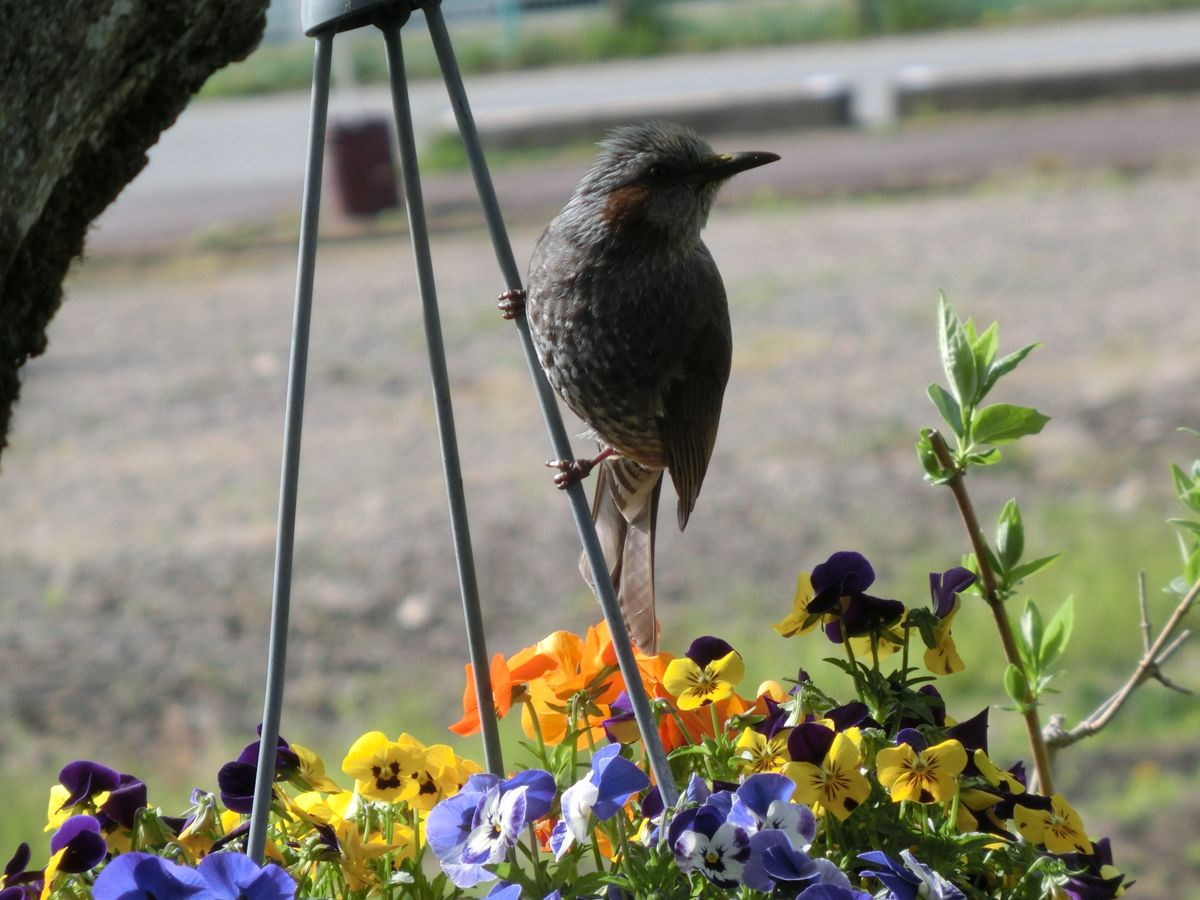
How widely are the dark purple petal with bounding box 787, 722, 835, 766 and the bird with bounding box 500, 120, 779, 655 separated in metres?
0.57

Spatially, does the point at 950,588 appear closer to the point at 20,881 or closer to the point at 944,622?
the point at 944,622

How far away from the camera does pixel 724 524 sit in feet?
19.2

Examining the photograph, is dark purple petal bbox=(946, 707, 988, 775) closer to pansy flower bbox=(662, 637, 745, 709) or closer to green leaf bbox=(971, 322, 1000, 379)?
pansy flower bbox=(662, 637, 745, 709)

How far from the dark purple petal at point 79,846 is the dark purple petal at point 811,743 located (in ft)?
2.44

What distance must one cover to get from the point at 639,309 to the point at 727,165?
26 centimetres

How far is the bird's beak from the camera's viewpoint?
195 centimetres

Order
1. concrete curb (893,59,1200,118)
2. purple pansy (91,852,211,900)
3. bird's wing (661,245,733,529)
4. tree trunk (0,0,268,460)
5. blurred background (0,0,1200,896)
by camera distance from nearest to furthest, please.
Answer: purple pansy (91,852,211,900) → tree trunk (0,0,268,460) → bird's wing (661,245,733,529) → blurred background (0,0,1200,896) → concrete curb (893,59,1200,118)

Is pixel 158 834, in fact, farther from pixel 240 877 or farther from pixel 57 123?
pixel 57 123

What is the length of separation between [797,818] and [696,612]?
3.68m

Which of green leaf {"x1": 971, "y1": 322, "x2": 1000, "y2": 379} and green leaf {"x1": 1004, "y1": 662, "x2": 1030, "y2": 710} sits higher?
green leaf {"x1": 971, "y1": 322, "x2": 1000, "y2": 379}

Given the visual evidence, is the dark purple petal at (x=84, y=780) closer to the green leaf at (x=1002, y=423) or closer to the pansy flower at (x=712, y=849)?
the pansy flower at (x=712, y=849)

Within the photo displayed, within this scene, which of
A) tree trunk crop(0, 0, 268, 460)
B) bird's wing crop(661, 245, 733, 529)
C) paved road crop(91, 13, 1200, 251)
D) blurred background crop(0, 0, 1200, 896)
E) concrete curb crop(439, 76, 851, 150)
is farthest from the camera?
paved road crop(91, 13, 1200, 251)

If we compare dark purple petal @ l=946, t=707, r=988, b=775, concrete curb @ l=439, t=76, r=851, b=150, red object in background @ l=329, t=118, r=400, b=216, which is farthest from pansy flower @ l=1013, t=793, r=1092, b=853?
concrete curb @ l=439, t=76, r=851, b=150

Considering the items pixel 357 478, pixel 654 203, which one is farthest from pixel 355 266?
pixel 654 203
